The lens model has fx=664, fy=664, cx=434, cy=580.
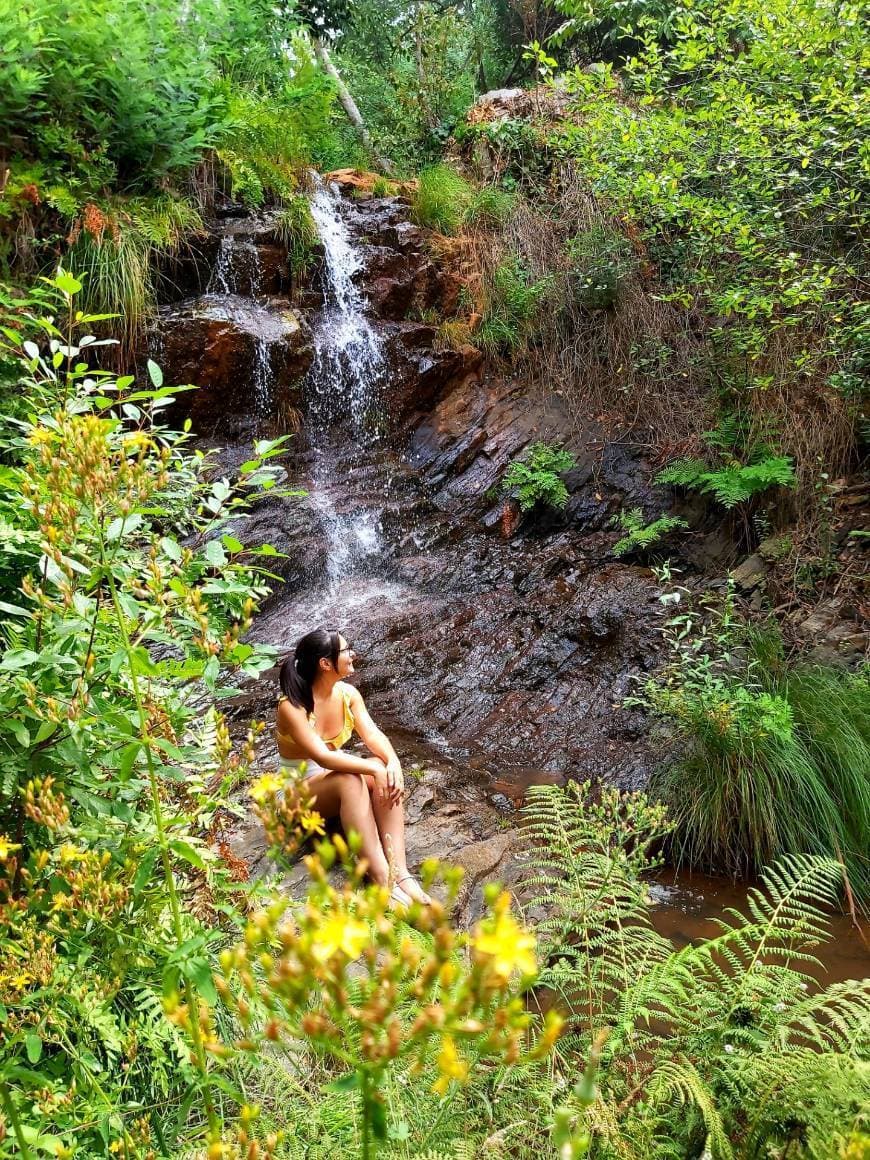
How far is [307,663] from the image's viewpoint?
2.69 meters

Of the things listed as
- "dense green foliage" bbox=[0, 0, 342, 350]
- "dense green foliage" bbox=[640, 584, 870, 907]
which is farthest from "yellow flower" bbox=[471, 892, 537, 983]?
"dense green foliage" bbox=[0, 0, 342, 350]

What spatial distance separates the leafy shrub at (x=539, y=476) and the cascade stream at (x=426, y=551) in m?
0.16

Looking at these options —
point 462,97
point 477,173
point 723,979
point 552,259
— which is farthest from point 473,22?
point 723,979

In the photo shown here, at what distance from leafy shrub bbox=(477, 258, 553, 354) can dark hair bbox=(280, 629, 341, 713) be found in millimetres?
5579

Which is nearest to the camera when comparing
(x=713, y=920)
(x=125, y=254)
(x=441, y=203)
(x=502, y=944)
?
(x=502, y=944)

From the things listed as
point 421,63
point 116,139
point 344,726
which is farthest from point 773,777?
point 421,63

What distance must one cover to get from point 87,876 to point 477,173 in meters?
9.65

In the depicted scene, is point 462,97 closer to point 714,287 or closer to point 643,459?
point 714,287

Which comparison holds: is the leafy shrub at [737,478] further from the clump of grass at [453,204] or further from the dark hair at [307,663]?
the clump of grass at [453,204]

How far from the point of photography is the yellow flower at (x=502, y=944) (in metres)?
0.53

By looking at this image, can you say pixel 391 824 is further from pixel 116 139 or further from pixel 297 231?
pixel 297 231

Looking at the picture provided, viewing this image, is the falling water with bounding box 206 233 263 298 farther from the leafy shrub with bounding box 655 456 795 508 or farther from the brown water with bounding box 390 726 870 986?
the brown water with bounding box 390 726 870 986

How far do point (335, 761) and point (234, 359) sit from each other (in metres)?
5.01

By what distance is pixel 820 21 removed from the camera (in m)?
3.71
